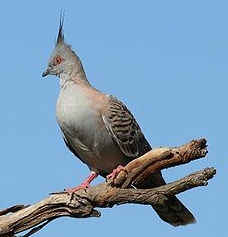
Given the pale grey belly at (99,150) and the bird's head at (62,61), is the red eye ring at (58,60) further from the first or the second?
the pale grey belly at (99,150)

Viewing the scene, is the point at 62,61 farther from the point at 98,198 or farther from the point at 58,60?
the point at 98,198

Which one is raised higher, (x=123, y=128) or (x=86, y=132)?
(x=123, y=128)

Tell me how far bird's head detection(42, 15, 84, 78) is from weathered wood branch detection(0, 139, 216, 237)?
2412 mm

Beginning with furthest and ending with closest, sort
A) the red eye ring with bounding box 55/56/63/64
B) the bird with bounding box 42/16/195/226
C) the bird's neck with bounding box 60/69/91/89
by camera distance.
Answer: the red eye ring with bounding box 55/56/63/64 → the bird's neck with bounding box 60/69/91/89 → the bird with bounding box 42/16/195/226

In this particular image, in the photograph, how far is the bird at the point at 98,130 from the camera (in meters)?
9.89

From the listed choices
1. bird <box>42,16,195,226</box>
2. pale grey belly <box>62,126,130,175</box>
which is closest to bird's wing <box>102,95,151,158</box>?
bird <box>42,16,195,226</box>

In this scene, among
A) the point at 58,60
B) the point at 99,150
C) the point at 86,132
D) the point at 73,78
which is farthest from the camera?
the point at 58,60

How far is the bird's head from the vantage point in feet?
35.3

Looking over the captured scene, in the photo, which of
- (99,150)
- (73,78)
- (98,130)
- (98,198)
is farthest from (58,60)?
(98,198)

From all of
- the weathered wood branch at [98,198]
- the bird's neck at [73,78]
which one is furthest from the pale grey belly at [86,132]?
the weathered wood branch at [98,198]

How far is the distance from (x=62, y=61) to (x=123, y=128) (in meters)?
1.47

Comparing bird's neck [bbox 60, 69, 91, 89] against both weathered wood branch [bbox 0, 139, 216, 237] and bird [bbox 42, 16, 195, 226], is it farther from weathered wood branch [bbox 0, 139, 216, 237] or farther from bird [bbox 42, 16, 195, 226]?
weathered wood branch [bbox 0, 139, 216, 237]

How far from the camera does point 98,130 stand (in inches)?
396

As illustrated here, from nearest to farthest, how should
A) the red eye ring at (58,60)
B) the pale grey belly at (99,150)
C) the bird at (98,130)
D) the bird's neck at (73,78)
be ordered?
1. the bird at (98,130)
2. the pale grey belly at (99,150)
3. the bird's neck at (73,78)
4. the red eye ring at (58,60)
